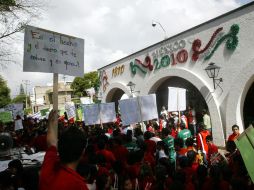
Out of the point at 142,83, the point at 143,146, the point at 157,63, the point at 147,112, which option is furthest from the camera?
the point at 142,83

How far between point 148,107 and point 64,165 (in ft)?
25.9

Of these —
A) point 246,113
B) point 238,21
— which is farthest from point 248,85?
point 238,21

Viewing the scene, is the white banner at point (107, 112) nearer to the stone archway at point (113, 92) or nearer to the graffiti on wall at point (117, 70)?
the graffiti on wall at point (117, 70)

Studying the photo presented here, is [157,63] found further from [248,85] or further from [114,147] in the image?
[114,147]

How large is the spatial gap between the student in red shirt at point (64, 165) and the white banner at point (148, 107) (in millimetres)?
7584

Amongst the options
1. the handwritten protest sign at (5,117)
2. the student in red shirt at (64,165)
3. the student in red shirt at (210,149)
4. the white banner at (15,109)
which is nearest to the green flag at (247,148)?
the student in red shirt at (64,165)

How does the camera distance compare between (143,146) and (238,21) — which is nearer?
(143,146)

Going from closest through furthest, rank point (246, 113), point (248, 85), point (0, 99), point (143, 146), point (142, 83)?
point (143, 146)
point (248, 85)
point (246, 113)
point (142, 83)
point (0, 99)

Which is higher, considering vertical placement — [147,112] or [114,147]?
[147,112]

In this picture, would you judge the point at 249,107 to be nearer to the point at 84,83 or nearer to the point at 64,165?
the point at 64,165

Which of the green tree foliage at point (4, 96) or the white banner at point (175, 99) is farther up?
the green tree foliage at point (4, 96)

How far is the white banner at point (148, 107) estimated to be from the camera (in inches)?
404

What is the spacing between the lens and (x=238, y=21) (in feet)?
42.1

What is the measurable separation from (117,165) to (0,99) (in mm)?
51831
